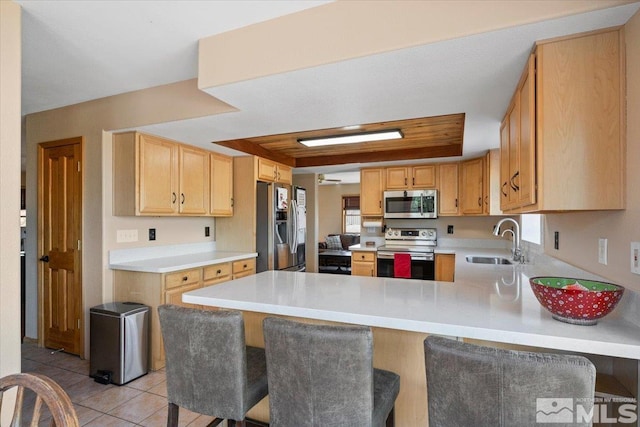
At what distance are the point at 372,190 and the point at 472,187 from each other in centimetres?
136

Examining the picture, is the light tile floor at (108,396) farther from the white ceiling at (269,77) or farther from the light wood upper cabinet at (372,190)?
the light wood upper cabinet at (372,190)

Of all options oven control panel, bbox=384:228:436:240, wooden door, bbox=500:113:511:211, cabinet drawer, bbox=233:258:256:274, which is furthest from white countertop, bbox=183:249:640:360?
oven control panel, bbox=384:228:436:240

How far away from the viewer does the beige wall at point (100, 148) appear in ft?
8.42

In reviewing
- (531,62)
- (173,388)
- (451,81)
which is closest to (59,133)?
(173,388)

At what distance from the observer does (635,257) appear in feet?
4.15

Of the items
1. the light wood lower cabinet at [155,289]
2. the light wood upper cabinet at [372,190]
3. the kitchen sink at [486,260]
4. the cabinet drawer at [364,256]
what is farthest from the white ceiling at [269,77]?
the cabinet drawer at [364,256]

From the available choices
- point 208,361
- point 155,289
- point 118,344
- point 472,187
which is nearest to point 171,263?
point 155,289

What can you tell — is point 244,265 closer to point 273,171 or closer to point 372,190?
point 273,171

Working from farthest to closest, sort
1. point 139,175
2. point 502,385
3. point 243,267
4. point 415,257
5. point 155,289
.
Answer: point 415,257, point 243,267, point 139,175, point 155,289, point 502,385

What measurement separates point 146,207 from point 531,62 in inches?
118

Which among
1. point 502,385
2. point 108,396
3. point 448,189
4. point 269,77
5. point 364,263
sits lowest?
point 108,396

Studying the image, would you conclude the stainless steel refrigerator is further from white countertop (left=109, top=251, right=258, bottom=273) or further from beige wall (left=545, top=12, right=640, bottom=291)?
beige wall (left=545, top=12, right=640, bottom=291)

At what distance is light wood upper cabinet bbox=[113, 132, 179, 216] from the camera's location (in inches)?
115

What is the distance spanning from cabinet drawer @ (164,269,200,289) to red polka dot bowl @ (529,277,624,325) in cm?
268
